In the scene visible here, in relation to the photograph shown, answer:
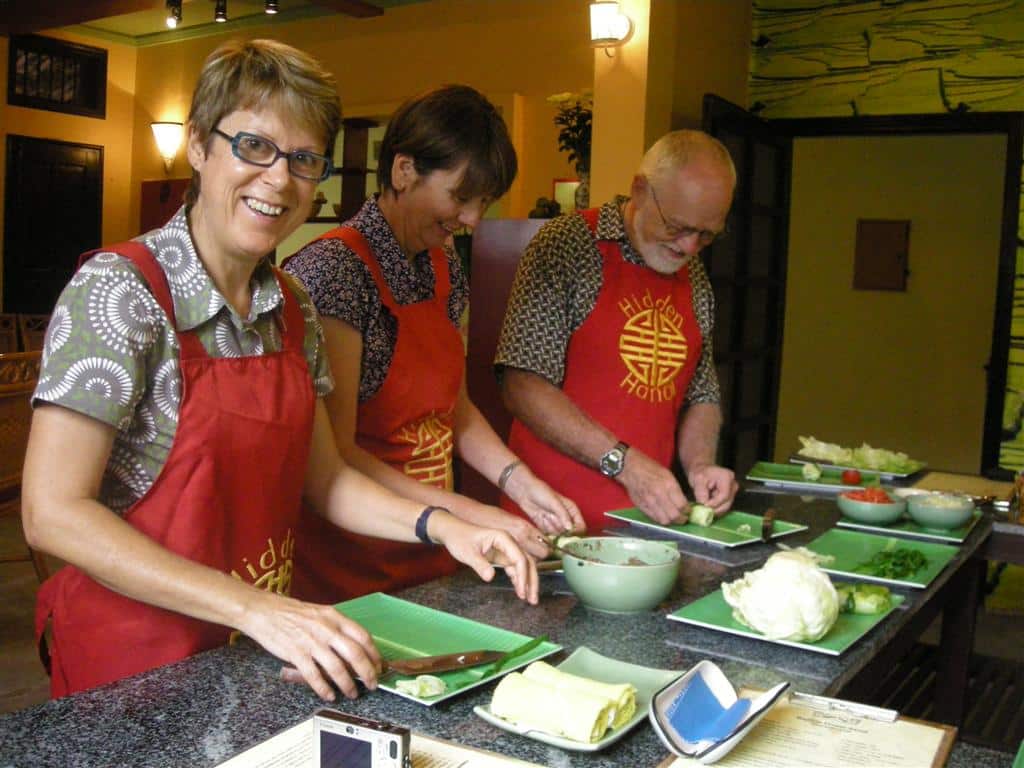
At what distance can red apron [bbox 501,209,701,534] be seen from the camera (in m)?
2.71

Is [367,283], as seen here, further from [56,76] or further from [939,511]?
[56,76]

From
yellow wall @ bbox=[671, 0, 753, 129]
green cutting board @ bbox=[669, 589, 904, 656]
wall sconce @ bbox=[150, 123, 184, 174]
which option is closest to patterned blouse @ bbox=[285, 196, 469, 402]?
green cutting board @ bbox=[669, 589, 904, 656]

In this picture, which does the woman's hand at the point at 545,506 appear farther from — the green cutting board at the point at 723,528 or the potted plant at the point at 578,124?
the potted plant at the point at 578,124

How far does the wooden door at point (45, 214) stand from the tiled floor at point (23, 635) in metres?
2.83

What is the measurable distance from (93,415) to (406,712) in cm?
51

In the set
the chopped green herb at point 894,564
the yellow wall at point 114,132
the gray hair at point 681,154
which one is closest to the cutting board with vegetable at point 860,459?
the gray hair at point 681,154

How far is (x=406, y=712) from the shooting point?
3.94 ft

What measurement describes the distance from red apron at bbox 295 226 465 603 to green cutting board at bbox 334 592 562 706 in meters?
0.55

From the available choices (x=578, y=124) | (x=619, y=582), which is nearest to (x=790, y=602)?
(x=619, y=582)

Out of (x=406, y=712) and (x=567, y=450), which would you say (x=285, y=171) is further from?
(x=567, y=450)

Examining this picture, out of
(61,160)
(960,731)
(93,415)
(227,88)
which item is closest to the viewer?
(93,415)

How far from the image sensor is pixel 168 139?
8.96 m

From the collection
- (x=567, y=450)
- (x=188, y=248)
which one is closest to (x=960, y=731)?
(x=567, y=450)

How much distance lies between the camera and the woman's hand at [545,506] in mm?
2062
